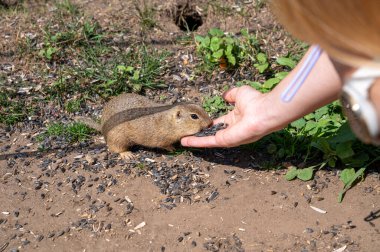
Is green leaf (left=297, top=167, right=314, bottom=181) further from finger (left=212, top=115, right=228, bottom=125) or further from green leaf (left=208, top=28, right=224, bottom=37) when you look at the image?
green leaf (left=208, top=28, right=224, bottom=37)

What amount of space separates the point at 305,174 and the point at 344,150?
356 mm

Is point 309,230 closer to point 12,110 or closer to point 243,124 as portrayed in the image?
point 243,124

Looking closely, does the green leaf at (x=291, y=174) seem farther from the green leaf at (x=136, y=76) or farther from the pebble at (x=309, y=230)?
the green leaf at (x=136, y=76)

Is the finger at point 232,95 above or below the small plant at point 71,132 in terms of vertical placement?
above

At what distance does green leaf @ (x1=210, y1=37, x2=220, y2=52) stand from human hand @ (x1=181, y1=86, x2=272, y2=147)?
1.03m

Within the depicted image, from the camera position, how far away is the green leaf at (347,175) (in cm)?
382

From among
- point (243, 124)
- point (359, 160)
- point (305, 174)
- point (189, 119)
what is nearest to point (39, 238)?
point (189, 119)

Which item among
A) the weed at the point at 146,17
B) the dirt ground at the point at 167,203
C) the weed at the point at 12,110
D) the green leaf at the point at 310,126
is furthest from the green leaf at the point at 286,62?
the weed at the point at 12,110

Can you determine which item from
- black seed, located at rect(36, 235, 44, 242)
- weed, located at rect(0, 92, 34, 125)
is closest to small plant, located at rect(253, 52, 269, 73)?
weed, located at rect(0, 92, 34, 125)

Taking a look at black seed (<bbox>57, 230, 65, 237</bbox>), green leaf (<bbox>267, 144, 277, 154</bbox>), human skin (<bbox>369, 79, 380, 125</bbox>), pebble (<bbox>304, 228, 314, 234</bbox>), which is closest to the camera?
human skin (<bbox>369, 79, 380, 125</bbox>)

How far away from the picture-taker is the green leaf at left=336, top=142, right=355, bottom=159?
3729 millimetres

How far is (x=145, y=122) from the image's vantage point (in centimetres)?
452

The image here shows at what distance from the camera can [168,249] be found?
3.50 meters

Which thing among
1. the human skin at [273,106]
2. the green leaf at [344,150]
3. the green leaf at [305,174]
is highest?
the human skin at [273,106]
